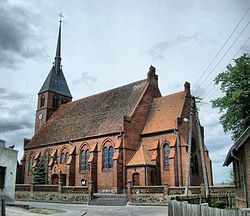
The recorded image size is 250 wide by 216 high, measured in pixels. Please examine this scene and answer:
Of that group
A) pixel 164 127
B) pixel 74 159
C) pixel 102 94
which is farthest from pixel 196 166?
pixel 102 94

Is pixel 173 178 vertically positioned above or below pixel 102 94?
below

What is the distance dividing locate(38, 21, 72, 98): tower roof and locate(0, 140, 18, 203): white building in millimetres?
30187

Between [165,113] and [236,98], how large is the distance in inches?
452

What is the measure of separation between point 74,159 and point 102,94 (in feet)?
39.2

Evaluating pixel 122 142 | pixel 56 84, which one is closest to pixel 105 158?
pixel 122 142

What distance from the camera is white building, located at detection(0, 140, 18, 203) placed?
72.5ft

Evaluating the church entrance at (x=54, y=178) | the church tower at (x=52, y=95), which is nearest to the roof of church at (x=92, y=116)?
the church tower at (x=52, y=95)

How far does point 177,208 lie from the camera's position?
38.4ft

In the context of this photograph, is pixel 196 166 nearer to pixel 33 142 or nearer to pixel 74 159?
pixel 74 159

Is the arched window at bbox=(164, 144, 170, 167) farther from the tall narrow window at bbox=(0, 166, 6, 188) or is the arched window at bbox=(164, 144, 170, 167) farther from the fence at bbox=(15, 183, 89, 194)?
the tall narrow window at bbox=(0, 166, 6, 188)

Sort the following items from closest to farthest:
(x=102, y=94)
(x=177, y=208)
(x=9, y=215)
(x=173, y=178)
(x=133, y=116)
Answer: (x=177, y=208) < (x=9, y=215) < (x=173, y=178) < (x=133, y=116) < (x=102, y=94)

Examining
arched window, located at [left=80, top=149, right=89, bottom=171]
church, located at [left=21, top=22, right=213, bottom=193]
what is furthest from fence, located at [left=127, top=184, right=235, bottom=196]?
arched window, located at [left=80, top=149, right=89, bottom=171]

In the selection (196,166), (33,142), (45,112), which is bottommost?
→ (196,166)

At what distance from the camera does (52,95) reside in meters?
52.2
